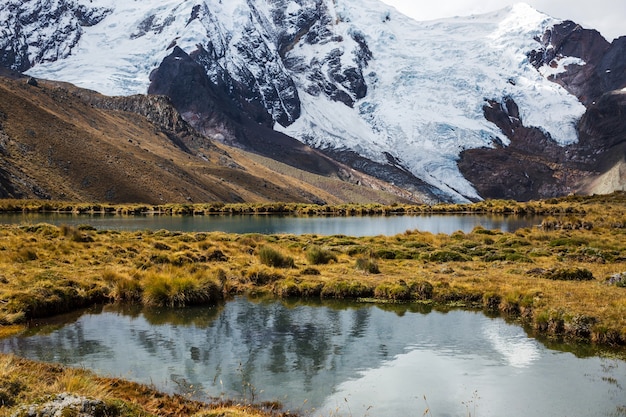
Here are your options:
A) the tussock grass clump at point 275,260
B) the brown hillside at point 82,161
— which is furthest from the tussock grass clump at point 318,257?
the brown hillside at point 82,161

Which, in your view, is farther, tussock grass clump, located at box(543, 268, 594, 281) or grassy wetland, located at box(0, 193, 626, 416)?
tussock grass clump, located at box(543, 268, 594, 281)

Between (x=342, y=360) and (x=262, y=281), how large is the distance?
1280cm

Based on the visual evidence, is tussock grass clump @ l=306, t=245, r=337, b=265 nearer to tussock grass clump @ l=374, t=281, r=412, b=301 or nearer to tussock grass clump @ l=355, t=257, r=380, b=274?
tussock grass clump @ l=355, t=257, r=380, b=274

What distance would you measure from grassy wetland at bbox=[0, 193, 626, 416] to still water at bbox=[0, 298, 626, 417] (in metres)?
1.37

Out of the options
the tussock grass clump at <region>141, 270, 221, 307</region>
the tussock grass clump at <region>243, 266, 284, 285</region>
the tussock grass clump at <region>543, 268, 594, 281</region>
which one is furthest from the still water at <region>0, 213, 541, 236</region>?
the tussock grass clump at <region>141, 270, 221, 307</region>

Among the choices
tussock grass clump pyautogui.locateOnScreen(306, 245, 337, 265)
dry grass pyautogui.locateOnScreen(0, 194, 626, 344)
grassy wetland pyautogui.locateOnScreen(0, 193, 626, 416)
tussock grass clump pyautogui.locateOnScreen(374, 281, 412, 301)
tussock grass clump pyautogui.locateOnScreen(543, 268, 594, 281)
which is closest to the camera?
grassy wetland pyautogui.locateOnScreen(0, 193, 626, 416)

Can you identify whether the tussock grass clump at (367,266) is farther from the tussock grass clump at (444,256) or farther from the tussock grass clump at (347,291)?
the tussock grass clump at (444,256)

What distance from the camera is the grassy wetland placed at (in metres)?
13.1

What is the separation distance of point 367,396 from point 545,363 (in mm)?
6370

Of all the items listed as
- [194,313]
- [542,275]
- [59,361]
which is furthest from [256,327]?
[542,275]

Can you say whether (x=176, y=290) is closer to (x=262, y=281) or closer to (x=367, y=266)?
(x=262, y=281)

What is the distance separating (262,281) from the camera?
29.2 m

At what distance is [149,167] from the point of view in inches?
5517

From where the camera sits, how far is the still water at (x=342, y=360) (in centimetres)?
1391
